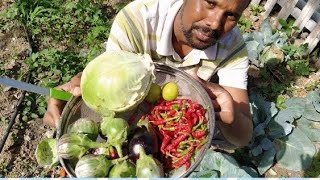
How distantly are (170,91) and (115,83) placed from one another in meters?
0.39

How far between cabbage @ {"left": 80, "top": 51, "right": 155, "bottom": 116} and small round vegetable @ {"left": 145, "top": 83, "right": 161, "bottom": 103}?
194 mm

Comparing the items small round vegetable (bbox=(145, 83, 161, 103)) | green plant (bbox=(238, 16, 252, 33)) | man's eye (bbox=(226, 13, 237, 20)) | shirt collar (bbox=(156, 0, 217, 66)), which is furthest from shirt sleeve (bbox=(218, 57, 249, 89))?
green plant (bbox=(238, 16, 252, 33))

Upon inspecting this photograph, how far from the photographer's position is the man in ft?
8.40

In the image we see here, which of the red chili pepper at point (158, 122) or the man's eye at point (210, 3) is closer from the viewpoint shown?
the red chili pepper at point (158, 122)

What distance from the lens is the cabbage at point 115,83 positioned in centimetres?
213

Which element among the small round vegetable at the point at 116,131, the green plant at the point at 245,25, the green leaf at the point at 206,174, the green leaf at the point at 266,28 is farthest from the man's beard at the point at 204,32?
the green plant at the point at 245,25

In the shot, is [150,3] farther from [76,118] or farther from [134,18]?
[76,118]

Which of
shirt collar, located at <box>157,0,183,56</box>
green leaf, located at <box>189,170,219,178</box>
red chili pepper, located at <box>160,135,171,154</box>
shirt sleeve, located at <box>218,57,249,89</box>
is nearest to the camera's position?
red chili pepper, located at <box>160,135,171,154</box>

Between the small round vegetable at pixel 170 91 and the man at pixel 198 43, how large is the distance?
0.31 meters

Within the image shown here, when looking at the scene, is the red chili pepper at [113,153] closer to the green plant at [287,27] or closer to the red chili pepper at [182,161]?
the red chili pepper at [182,161]

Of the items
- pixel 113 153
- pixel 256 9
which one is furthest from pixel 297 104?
pixel 113 153

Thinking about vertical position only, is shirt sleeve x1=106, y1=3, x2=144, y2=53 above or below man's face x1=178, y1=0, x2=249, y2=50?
below

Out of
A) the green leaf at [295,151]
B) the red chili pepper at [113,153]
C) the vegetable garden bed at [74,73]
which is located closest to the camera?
the red chili pepper at [113,153]

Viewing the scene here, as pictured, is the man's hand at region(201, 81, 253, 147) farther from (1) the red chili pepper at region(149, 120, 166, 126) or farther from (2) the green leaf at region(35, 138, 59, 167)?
(2) the green leaf at region(35, 138, 59, 167)
